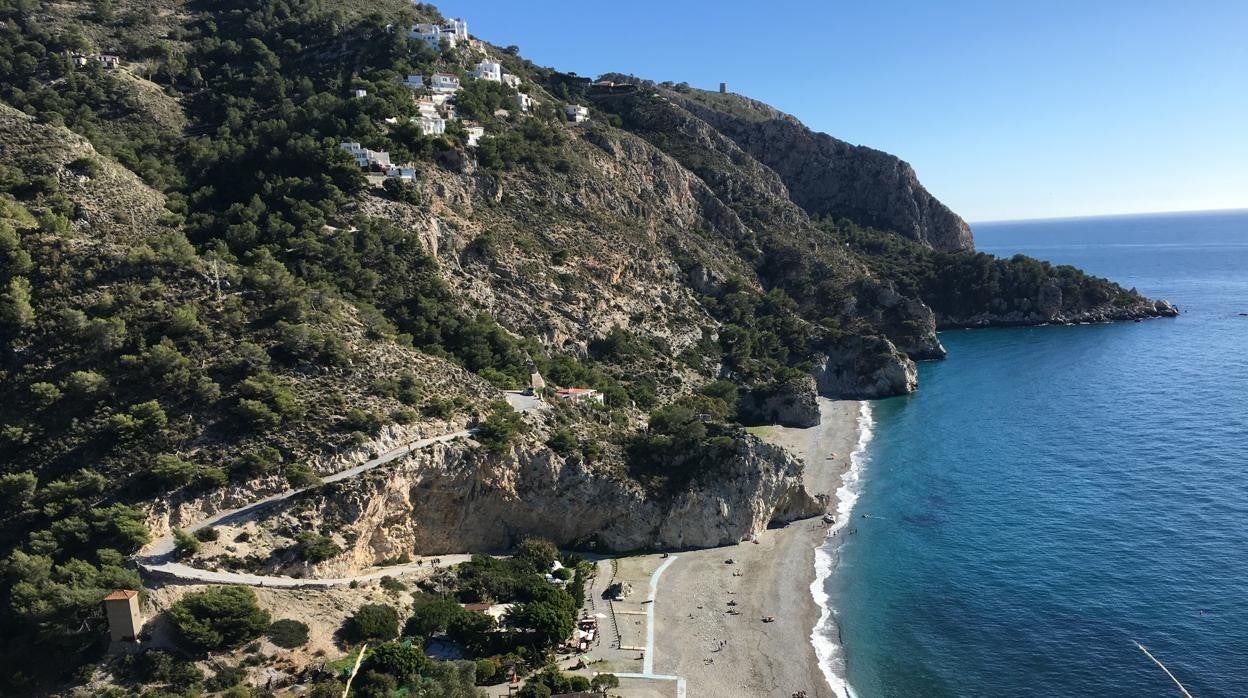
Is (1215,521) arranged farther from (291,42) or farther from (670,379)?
(291,42)

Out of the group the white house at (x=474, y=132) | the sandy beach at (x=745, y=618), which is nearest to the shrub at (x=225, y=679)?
the sandy beach at (x=745, y=618)

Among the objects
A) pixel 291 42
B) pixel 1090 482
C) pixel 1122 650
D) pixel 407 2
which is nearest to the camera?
pixel 1122 650

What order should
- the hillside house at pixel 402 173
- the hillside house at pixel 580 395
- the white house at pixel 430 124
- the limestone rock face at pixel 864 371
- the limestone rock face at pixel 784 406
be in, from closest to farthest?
the hillside house at pixel 580 395 → the hillside house at pixel 402 173 → the white house at pixel 430 124 → the limestone rock face at pixel 784 406 → the limestone rock face at pixel 864 371

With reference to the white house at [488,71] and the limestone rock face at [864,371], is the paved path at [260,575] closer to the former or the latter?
the limestone rock face at [864,371]

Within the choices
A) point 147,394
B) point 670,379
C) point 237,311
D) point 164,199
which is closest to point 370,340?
point 237,311

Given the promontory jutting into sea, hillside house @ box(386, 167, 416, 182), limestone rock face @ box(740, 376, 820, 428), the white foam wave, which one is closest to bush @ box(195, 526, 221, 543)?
the promontory jutting into sea

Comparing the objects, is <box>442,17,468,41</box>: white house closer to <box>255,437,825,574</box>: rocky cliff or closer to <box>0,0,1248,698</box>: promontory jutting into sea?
<box>0,0,1248,698</box>: promontory jutting into sea

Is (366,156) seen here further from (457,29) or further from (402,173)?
(457,29)
